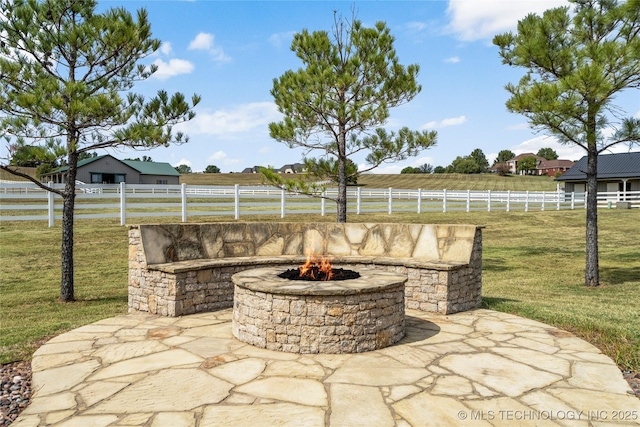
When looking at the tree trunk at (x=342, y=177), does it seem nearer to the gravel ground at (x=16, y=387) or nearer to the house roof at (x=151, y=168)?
the gravel ground at (x=16, y=387)

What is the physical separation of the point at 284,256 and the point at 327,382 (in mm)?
3691

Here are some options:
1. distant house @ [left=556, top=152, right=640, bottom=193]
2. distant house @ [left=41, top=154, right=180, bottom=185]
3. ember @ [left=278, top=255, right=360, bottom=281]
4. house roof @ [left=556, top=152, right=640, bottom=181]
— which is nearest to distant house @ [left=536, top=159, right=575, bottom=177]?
distant house @ [left=556, top=152, right=640, bottom=193]

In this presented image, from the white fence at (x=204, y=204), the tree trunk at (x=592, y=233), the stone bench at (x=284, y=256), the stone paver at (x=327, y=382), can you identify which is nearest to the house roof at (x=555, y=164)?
the white fence at (x=204, y=204)

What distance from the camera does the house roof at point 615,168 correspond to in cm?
3281

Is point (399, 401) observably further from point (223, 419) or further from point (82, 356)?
point (82, 356)

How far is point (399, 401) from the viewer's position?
3424 mm

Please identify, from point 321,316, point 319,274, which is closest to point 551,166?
point 319,274

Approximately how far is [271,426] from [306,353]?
5.08 feet

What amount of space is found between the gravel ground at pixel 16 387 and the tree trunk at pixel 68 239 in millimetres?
3231

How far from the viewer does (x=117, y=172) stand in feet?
134

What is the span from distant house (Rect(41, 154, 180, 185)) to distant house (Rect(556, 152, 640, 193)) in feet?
121

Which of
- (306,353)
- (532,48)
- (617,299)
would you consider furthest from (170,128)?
(617,299)

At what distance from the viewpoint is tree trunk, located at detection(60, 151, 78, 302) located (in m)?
7.50

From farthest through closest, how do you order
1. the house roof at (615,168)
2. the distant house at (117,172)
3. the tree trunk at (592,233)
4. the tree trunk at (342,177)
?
the distant house at (117,172) < the house roof at (615,168) < the tree trunk at (342,177) < the tree trunk at (592,233)
